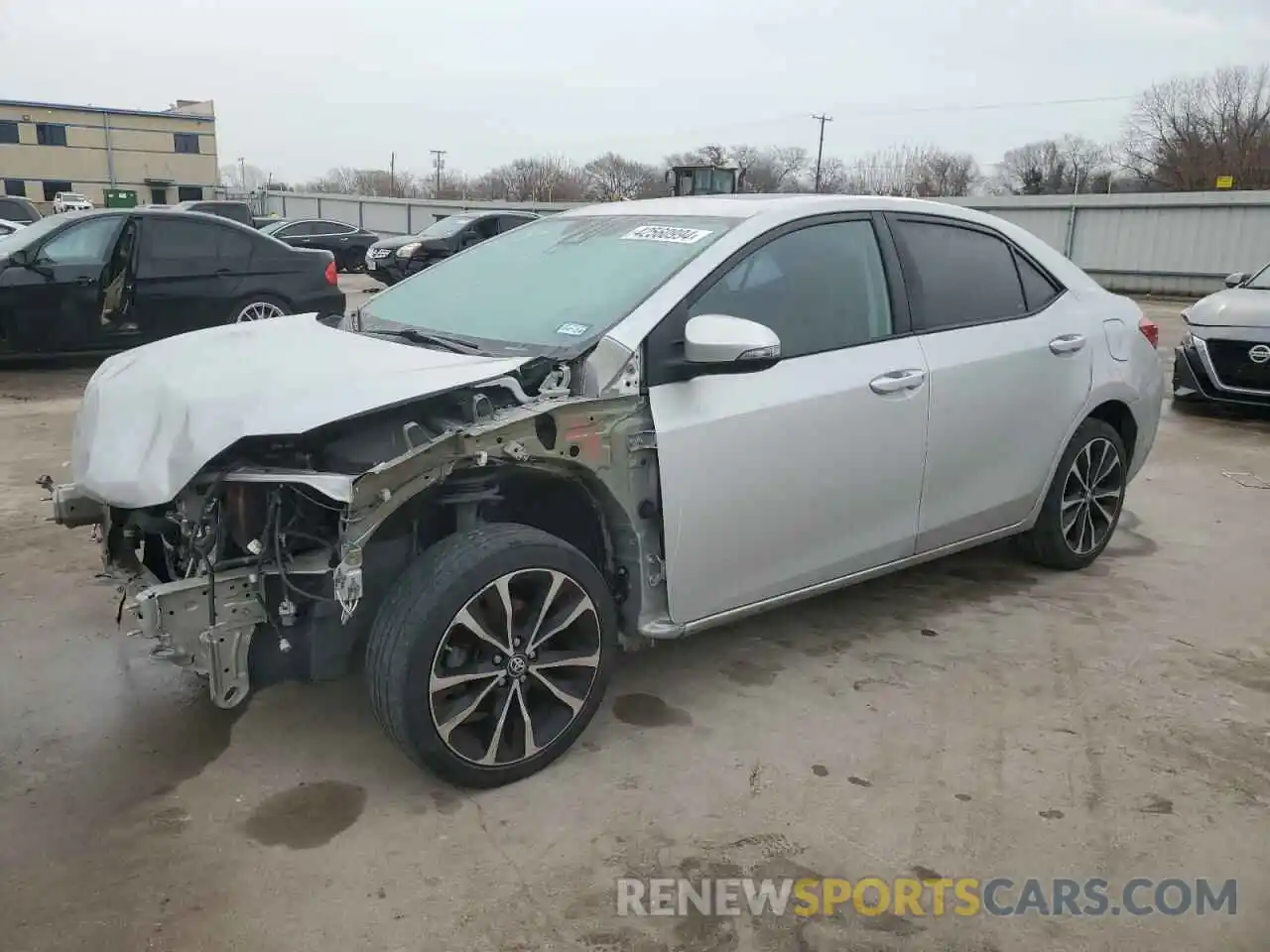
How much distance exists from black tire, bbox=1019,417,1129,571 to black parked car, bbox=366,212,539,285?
1430 cm

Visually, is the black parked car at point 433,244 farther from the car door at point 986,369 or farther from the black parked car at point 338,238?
the car door at point 986,369

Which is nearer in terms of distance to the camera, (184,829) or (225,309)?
(184,829)

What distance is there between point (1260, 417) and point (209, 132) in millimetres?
76254

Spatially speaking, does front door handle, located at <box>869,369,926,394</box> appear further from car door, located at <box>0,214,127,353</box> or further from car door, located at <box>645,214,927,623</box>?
car door, located at <box>0,214,127,353</box>

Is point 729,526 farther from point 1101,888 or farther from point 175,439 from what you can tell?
point 175,439

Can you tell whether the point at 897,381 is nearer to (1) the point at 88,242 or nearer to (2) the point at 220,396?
(2) the point at 220,396

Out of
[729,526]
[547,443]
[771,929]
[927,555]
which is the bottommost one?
[771,929]

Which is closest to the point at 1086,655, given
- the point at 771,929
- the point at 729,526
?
the point at 729,526

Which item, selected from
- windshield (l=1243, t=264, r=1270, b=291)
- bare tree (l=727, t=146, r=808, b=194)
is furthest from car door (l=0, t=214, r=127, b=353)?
bare tree (l=727, t=146, r=808, b=194)

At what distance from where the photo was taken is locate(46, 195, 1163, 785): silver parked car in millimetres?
2684

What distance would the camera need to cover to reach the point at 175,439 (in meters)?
2.67

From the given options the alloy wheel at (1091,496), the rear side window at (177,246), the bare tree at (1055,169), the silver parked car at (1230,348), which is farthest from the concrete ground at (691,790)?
the bare tree at (1055,169)

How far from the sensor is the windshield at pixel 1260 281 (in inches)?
341

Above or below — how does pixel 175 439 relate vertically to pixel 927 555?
above
